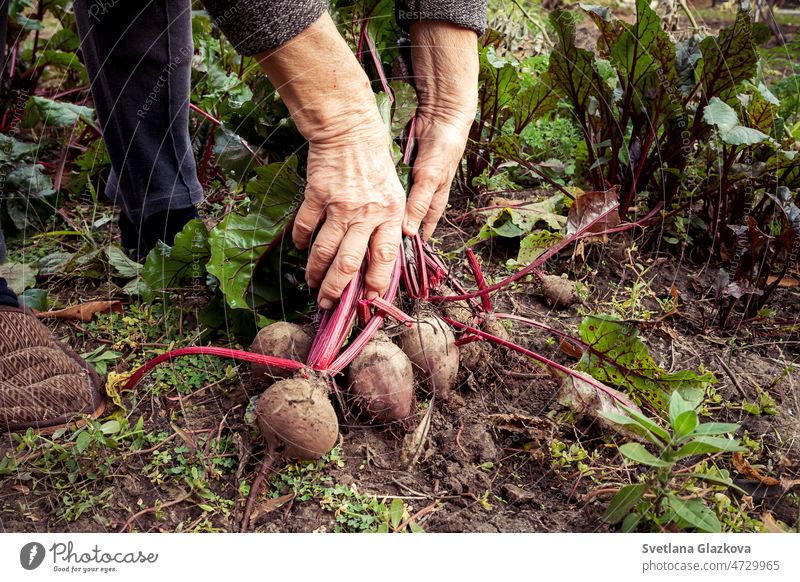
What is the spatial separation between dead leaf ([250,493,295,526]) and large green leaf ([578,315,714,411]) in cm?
92

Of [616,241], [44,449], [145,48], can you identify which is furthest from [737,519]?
[145,48]

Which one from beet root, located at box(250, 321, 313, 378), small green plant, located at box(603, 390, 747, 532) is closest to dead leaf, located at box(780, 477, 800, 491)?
small green plant, located at box(603, 390, 747, 532)

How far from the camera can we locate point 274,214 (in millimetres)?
1887

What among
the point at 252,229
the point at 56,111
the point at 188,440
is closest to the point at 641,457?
the point at 188,440

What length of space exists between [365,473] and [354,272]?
1.67ft

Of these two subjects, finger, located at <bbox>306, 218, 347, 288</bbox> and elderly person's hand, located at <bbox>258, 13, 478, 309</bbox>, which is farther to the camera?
finger, located at <bbox>306, 218, 347, 288</bbox>

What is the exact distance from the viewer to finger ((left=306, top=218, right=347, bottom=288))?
156cm

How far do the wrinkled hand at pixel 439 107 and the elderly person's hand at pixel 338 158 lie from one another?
217mm

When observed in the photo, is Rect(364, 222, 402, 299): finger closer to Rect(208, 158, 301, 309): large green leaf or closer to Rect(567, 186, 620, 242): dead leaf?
Rect(208, 158, 301, 309): large green leaf

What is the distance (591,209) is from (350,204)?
46.8 inches

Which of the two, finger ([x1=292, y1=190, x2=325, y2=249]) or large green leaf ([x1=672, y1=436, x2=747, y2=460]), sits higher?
finger ([x1=292, y1=190, x2=325, y2=249])

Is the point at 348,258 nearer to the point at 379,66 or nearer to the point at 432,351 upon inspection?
the point at 432,351

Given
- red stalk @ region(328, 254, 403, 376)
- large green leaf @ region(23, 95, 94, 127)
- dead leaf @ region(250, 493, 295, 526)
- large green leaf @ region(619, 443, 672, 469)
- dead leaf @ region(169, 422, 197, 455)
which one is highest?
large green leaf @ region(23, 95, 94, 127)
